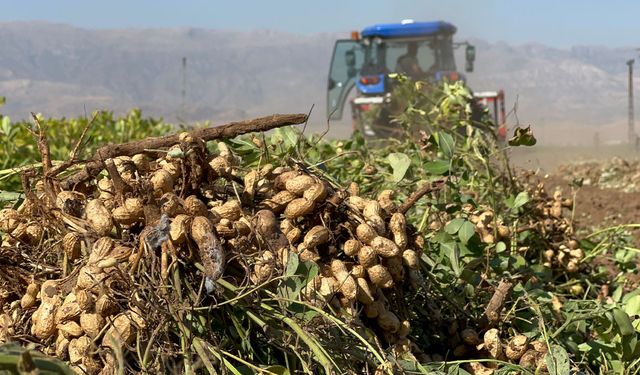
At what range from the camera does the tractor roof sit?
51.2ft

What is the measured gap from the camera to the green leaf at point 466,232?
229cm

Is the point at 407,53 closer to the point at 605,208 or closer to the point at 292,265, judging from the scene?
the point at 605,208

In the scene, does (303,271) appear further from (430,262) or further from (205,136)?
(430,262)

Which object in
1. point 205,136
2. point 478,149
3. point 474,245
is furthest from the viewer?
point 478,149

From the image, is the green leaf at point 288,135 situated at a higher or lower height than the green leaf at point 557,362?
higher

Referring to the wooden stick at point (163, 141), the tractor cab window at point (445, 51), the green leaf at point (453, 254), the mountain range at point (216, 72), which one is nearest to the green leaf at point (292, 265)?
the wooden stick at point (163, 141)

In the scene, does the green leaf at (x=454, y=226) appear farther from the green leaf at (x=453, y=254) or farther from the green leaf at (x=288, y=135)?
the green leaf at (x=288, y=135)

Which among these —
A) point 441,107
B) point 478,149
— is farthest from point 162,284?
point 441,107

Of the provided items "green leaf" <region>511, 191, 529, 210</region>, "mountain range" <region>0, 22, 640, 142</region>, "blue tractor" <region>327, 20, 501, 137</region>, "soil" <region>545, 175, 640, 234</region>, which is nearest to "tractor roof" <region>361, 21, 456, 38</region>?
"blue tractor" <region>327, 20, 501, 137</region>

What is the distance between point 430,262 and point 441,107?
1.71 metres

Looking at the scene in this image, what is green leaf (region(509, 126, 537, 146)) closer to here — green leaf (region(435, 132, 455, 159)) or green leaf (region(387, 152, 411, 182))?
green leaf (region(435, 132, 455, 159))

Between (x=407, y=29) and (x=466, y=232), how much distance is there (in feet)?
45.4

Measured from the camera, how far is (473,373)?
1822 mm

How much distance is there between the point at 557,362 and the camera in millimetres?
1737
